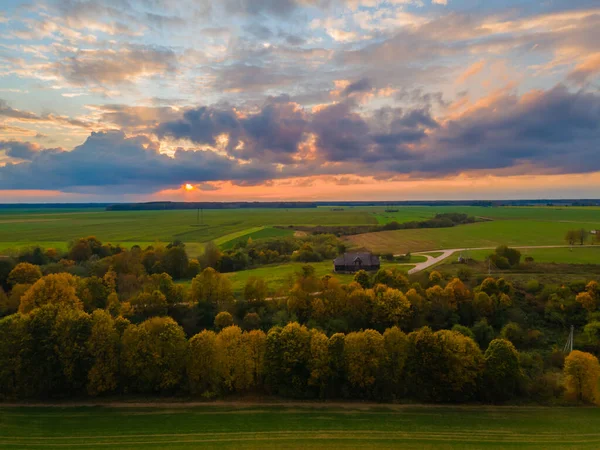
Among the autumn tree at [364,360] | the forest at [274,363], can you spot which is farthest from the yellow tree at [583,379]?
the autumn tree at [364,360]

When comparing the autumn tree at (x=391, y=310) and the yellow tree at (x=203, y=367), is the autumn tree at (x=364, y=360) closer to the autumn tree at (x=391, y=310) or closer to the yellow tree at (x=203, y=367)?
the autumn tree at (x=391, y=310)

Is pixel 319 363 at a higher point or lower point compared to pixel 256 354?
lower

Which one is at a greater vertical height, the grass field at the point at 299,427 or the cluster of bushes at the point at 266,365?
the cluster of bushes at the point at 266,365

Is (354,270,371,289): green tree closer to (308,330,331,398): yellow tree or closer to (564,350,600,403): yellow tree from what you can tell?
(308,330,331,398): yellow tree

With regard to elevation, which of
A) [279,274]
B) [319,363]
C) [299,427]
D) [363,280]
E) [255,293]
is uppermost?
[363,280]

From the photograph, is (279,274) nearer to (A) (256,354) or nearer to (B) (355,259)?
(B) (355,259)

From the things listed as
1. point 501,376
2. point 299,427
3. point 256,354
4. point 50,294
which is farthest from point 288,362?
point 50,294

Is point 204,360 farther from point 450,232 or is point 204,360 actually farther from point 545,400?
point 450,232
